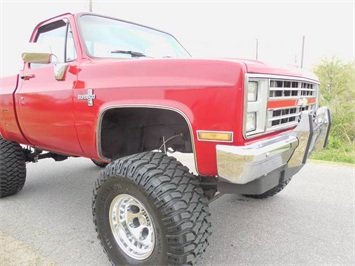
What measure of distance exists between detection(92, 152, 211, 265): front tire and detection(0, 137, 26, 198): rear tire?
1903mm

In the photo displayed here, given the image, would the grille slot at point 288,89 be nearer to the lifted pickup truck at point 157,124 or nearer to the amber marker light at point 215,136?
the lifted pickup truck at point 157,124

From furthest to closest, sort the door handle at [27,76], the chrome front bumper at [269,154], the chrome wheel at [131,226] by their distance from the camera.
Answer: the door handle at [27,76] → the chrome wheel at [131,226] → the chrome front bumper at [269,154]

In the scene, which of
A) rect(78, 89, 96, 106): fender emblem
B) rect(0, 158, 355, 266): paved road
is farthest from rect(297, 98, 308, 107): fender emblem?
rect(78, 89, 96, 106): fender emblem

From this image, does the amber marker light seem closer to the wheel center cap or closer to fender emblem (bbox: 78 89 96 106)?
the wheel center cap

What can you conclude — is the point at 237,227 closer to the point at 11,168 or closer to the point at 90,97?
the point at 90,97

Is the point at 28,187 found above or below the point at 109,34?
below

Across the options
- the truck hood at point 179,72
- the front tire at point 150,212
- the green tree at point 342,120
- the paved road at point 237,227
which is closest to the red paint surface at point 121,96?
the truck hood at point 179,72

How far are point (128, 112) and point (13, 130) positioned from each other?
5.95 ft

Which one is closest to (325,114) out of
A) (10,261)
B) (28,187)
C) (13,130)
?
(10,261)

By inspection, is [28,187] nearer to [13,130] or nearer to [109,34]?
[13,130]

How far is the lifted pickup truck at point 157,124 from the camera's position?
69.9 inches

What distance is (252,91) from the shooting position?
184 cm

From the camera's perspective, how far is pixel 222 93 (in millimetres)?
1734

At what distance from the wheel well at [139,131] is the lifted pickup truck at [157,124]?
0.01 metres
